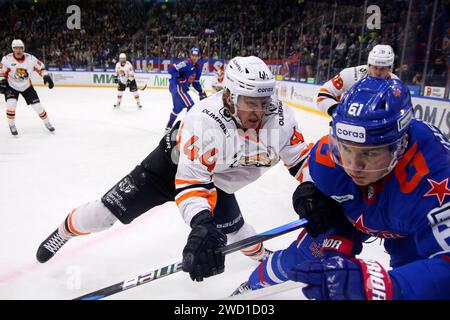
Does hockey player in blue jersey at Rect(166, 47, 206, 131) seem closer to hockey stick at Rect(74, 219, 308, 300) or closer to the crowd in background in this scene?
the crowd in background

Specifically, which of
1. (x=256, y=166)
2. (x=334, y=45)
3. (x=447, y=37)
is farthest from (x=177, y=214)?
(x=334, y=45)

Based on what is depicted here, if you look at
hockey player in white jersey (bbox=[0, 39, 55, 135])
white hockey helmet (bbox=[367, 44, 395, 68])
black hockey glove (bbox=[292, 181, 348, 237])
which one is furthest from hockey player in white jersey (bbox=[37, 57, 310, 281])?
hockey player in white jersey (bbox=[0, 39, 55, 135])

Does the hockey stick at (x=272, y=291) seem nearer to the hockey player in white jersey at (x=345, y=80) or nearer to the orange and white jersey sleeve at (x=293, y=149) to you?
the orange and white jersey sleeve at (x=293, y=149)

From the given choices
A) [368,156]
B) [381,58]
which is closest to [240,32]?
[381,58]

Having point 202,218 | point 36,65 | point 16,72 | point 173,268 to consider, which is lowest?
point 173,268

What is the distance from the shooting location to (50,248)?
2281 mm

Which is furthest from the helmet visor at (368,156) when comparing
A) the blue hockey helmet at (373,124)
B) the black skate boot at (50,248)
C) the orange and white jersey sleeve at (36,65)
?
the orange and white jersey sleeve at (36,65)

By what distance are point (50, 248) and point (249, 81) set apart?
1564 millimetres

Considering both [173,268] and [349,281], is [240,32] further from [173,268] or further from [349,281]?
[349,281]

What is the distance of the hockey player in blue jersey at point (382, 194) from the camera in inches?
39.6

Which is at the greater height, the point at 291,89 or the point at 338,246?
the point at 338,246

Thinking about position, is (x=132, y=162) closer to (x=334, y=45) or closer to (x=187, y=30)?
(x=334, y=45)

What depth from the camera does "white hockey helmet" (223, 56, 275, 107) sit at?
175 centimetres

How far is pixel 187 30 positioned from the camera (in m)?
19.1
